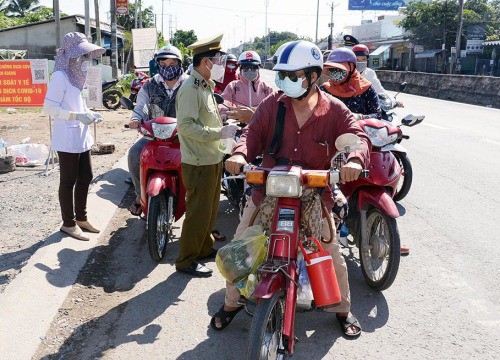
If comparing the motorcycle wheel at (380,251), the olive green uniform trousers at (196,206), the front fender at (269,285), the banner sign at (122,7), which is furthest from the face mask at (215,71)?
the banner sign at (122,7)

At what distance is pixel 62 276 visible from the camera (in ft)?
14.8

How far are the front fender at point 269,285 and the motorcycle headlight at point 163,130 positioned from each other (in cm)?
263

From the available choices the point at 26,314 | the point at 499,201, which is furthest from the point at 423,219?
the point at 26,314

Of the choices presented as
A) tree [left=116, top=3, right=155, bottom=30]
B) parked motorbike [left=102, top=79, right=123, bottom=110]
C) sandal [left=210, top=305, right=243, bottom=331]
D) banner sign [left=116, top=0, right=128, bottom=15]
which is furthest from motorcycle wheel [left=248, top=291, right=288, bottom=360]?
tree [left=116, top=3, right=155, bottom=30]

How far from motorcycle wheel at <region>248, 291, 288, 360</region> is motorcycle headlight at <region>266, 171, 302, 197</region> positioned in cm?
56

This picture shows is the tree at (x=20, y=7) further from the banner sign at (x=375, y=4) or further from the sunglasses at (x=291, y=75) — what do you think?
the sunglasses at (x=291, y=75)

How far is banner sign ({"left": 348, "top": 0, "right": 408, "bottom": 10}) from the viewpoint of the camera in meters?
54.2

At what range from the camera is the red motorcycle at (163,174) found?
203 inches

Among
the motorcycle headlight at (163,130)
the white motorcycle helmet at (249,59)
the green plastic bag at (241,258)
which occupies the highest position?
the white motorcycle helmet at (249,59)

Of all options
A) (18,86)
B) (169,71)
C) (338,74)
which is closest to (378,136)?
(338,74)

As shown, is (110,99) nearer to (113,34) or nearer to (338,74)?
(113,34)

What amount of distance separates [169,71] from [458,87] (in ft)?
72.9

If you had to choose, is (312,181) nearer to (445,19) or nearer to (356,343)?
(356,343)

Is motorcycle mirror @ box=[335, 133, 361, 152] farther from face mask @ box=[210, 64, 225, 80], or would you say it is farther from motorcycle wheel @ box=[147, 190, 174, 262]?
motorcycle wheel @ box=[147, 190, 174, 262]
